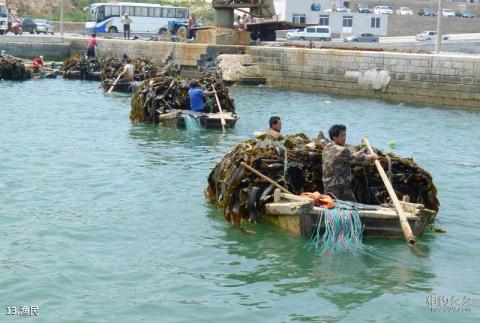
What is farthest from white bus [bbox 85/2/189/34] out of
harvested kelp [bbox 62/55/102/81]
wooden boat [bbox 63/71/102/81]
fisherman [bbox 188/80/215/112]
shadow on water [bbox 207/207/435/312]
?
shadow on water [bbox 207/207/435/312]

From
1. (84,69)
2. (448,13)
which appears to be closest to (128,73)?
(84,69)

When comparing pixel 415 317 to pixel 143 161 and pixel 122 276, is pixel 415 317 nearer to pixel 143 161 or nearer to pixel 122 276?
pixel 122 276

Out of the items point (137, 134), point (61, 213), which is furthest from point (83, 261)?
point (137, 134)

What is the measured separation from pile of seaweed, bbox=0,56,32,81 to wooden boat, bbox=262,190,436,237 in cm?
2827

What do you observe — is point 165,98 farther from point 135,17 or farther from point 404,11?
point 404,11

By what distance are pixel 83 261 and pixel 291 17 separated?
229ft

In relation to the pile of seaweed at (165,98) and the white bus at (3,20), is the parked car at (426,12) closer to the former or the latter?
the white bus at (3,20)

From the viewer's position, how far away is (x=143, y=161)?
18062 millimetres

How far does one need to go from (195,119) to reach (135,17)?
40018 millimetres

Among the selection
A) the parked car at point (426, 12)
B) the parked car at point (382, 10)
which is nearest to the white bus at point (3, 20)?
the parked car at point (382, 10)

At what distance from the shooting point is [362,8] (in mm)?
Answer: 87250

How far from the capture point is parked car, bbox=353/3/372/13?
8489cm

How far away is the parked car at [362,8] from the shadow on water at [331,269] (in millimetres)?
75254

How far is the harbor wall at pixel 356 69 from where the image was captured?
99.1 ft
